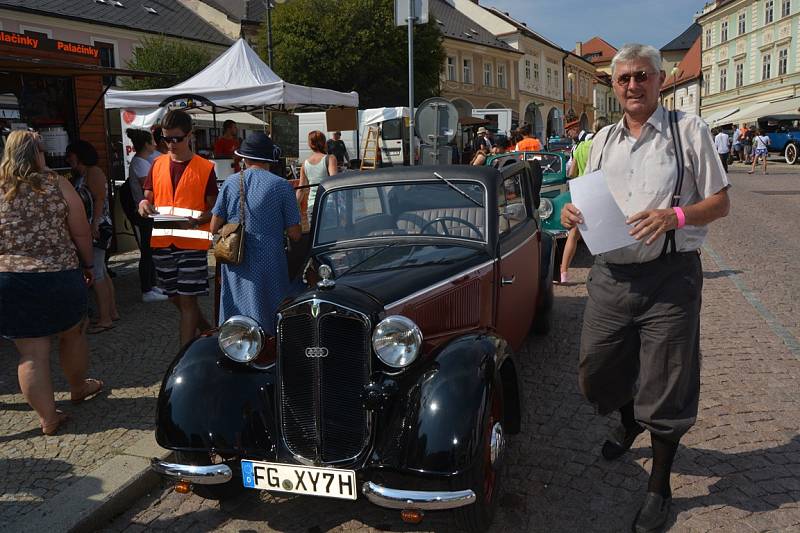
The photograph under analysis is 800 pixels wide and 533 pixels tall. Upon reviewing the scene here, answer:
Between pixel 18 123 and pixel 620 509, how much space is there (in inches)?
315

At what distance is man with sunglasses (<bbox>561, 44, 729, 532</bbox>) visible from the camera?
2748mm

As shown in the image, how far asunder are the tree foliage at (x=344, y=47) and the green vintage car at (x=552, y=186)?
2348 centimetres

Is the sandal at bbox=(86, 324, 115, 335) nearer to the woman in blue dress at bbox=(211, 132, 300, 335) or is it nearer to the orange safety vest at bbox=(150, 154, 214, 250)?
the orange safety vest at bbox=(150, 154, 214, 250)

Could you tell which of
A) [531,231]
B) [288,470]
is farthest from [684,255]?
[531,231]

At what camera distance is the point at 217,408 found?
9.96ft

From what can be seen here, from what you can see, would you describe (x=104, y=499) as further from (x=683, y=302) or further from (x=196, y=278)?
(x=683, y=302)

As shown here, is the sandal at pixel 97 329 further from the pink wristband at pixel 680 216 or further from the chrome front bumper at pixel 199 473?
the pink wristband at pixel 680 216

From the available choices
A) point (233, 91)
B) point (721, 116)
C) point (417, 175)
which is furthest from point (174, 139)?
point (721, 116)

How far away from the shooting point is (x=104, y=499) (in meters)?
3.34

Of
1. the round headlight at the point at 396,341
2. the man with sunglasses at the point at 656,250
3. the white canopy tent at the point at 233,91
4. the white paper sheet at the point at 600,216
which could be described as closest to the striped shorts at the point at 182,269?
the round headlight at the point at 396,341

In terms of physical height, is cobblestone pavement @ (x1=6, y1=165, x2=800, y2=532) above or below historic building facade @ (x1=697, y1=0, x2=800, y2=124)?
below

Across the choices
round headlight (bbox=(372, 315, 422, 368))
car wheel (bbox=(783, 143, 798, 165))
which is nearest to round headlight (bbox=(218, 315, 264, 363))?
round headlight (bbox=(372, 315, 422, 368))

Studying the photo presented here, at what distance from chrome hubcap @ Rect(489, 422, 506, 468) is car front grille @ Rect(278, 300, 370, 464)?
0.57 m

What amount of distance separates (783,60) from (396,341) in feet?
Result: 188
